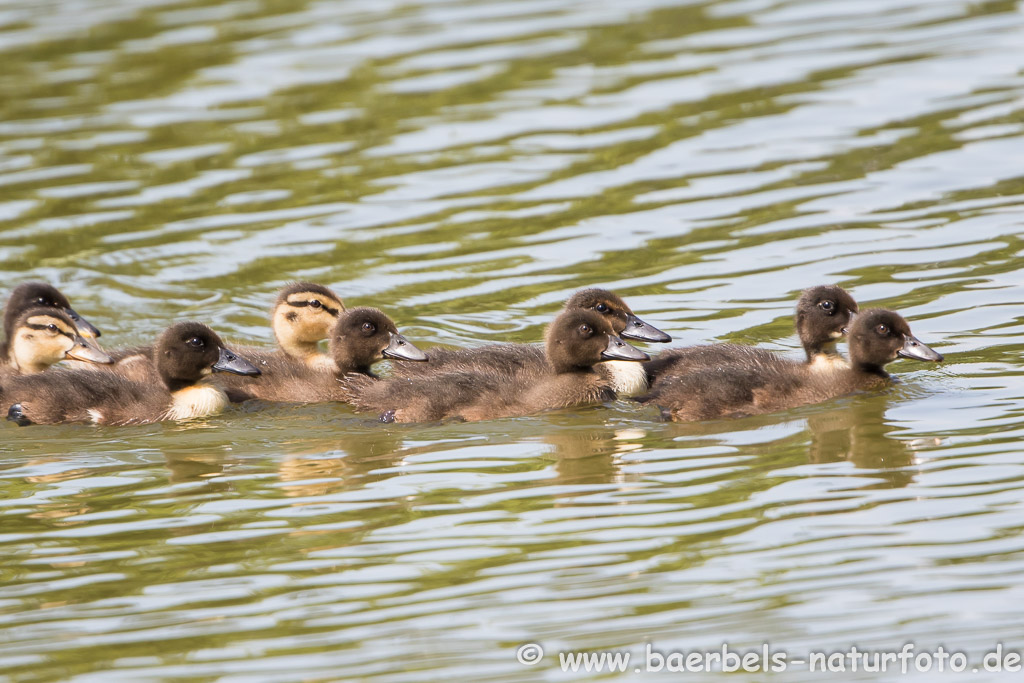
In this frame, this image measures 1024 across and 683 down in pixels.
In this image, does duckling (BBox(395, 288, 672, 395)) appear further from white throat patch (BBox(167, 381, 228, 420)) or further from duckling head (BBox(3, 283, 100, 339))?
duckling head (BBox(3, 283, 100, 339))

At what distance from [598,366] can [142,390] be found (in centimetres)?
257

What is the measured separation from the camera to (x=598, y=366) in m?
9.05

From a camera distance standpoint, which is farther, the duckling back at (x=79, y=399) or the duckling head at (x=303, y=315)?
the duckling head at (x=303, y=315)

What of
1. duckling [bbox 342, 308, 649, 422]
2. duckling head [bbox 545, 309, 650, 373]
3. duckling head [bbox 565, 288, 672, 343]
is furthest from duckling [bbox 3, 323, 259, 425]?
duckling head [bbox 565, 288, 672, 343]

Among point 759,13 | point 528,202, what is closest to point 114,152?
point 528,202

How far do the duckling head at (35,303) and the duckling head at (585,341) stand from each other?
315 centimetres

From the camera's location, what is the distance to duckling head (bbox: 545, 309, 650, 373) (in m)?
8.71

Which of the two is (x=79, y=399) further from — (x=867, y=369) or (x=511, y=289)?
(x=867, y=369)

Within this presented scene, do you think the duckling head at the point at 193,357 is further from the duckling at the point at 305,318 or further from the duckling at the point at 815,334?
the duckling at the point at 815,334

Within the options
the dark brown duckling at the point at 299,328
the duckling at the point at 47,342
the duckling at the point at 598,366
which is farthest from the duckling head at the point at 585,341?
the duckling at the point at 47,342

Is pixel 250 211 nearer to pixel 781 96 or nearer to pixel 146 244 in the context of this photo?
pixel 146 244

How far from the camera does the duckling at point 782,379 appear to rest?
8328 millimetres

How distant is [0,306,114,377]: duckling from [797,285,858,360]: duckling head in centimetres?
407

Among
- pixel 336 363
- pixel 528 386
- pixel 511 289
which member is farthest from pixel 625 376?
pixel 511 289
